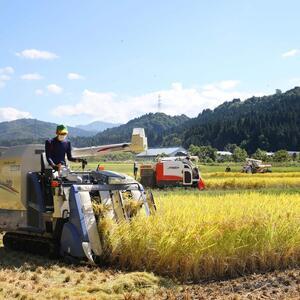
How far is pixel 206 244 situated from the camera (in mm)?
8227

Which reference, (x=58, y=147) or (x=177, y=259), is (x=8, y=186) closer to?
(x=58, y=147)

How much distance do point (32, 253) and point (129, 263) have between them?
255cm

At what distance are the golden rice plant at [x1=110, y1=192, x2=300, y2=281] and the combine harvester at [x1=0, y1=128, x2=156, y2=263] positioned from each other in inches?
21.5

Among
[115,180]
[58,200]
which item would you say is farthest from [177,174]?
[58,200]

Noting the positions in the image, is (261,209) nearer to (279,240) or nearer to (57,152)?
(279,240)

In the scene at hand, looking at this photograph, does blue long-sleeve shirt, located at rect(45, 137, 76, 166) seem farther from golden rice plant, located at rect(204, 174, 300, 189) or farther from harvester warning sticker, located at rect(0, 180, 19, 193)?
golden rice plant, located at rect(204, 174, 300, 189)

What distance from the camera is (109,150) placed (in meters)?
10.4

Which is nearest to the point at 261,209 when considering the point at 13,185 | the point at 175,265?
the point at 175,265

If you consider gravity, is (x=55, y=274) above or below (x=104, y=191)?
below

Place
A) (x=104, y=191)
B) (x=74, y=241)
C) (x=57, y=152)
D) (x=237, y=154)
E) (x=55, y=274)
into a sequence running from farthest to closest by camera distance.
A: (x=237, y=154) < (x=57, y=152) < (x=104, y=191) < (x=74, y=241) < (x=55, y=274)

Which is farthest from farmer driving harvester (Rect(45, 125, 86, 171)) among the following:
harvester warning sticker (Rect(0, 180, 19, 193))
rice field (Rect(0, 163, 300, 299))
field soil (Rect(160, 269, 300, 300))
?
field soil (Rect(160, 269, 300, 300))

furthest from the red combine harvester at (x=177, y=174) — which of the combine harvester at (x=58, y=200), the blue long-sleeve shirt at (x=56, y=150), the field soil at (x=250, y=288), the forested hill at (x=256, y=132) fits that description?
the forested hill at (x=256, y=132)

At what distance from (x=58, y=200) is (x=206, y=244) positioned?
2.76 m

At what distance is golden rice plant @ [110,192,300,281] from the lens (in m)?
8.09
